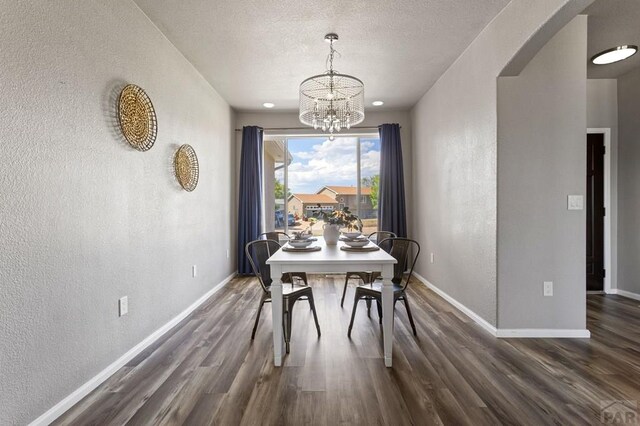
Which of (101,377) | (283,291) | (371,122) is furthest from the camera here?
(371,122)

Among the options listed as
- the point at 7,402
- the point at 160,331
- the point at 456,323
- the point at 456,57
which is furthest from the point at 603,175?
the point at 7,402

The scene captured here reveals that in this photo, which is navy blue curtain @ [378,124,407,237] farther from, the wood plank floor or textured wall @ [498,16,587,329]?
textured wall @ [498,16,587,329]

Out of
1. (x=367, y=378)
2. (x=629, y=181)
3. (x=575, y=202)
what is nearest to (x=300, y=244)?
(x=367, y=378)

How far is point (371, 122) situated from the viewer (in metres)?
5.16

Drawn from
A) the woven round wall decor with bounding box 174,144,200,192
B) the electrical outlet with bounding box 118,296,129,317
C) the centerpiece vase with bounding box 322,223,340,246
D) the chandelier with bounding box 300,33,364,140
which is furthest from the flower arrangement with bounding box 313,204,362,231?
the electrical outlet with bounding box 118,296,129,317

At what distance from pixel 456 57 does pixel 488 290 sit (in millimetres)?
2372

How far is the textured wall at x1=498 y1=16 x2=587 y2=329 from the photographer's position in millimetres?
2592

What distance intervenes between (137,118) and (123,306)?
1365 mm

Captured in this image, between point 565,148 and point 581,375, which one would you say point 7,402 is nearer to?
point 581,375

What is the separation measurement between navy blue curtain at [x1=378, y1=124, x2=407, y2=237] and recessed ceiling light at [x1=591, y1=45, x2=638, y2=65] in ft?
7.95

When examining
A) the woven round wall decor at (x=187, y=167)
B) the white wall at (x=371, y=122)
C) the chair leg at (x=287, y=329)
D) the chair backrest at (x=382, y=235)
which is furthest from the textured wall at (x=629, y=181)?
the woven round wall decor at (x=187, y=167)

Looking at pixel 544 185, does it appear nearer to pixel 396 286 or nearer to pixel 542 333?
pixel 542 333

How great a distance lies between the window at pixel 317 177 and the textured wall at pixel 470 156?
46.7 inches

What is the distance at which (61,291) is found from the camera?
5.59 feet
